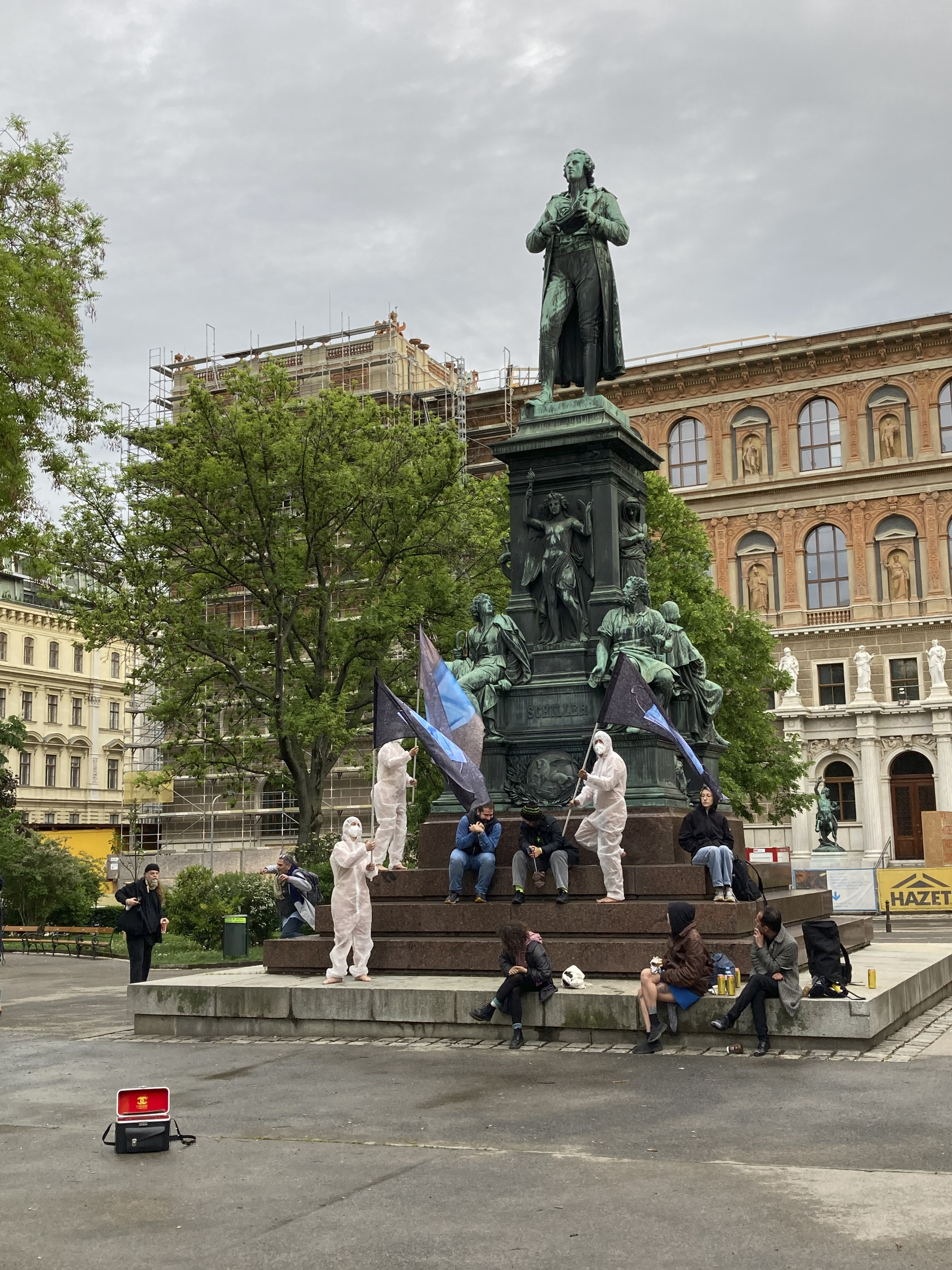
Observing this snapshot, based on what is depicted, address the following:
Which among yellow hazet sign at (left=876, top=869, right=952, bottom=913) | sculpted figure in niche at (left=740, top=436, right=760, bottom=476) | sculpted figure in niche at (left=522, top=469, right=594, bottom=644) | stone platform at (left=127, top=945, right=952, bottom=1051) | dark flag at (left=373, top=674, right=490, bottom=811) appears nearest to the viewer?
stone platform at (left=127, top=945, right=952, bottom=1051)

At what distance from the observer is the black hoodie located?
13164mm

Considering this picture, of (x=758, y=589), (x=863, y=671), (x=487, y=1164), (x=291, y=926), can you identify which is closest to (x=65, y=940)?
(x=291, y=926)

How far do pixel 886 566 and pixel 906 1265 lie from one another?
5636 cm

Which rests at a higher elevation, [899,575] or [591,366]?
[899,575]

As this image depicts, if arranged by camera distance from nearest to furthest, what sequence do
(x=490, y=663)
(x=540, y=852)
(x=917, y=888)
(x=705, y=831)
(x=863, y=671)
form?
(x=705, y=831)
(x=540, y=852)
(x=490, y=663)
(x=917, y=888)
(x=863, y=671)

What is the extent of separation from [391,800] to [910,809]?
148ft

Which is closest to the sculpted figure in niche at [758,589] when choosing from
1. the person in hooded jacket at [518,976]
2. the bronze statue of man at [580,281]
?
the bronze statue of man at [580,281]

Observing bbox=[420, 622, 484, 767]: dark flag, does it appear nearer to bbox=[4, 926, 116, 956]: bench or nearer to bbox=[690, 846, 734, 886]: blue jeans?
bbox=[690, 846, 734, 886]: blue jeans

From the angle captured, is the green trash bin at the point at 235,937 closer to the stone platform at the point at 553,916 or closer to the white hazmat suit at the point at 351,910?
the stone platform at the point at 553,916

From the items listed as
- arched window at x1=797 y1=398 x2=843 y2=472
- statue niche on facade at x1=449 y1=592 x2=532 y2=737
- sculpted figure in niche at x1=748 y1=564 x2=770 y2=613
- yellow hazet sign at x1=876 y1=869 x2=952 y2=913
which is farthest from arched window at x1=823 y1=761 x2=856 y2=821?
statue niche on facade at x1=449 y1=592 x2=532 y2=737

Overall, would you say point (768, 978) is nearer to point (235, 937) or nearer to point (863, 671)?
point (235, 937)

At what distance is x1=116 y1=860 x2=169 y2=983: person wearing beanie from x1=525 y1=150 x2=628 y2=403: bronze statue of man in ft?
24.9

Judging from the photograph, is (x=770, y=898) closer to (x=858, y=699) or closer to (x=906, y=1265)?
(x=906, y=1265)

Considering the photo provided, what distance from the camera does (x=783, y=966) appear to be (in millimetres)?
10742
